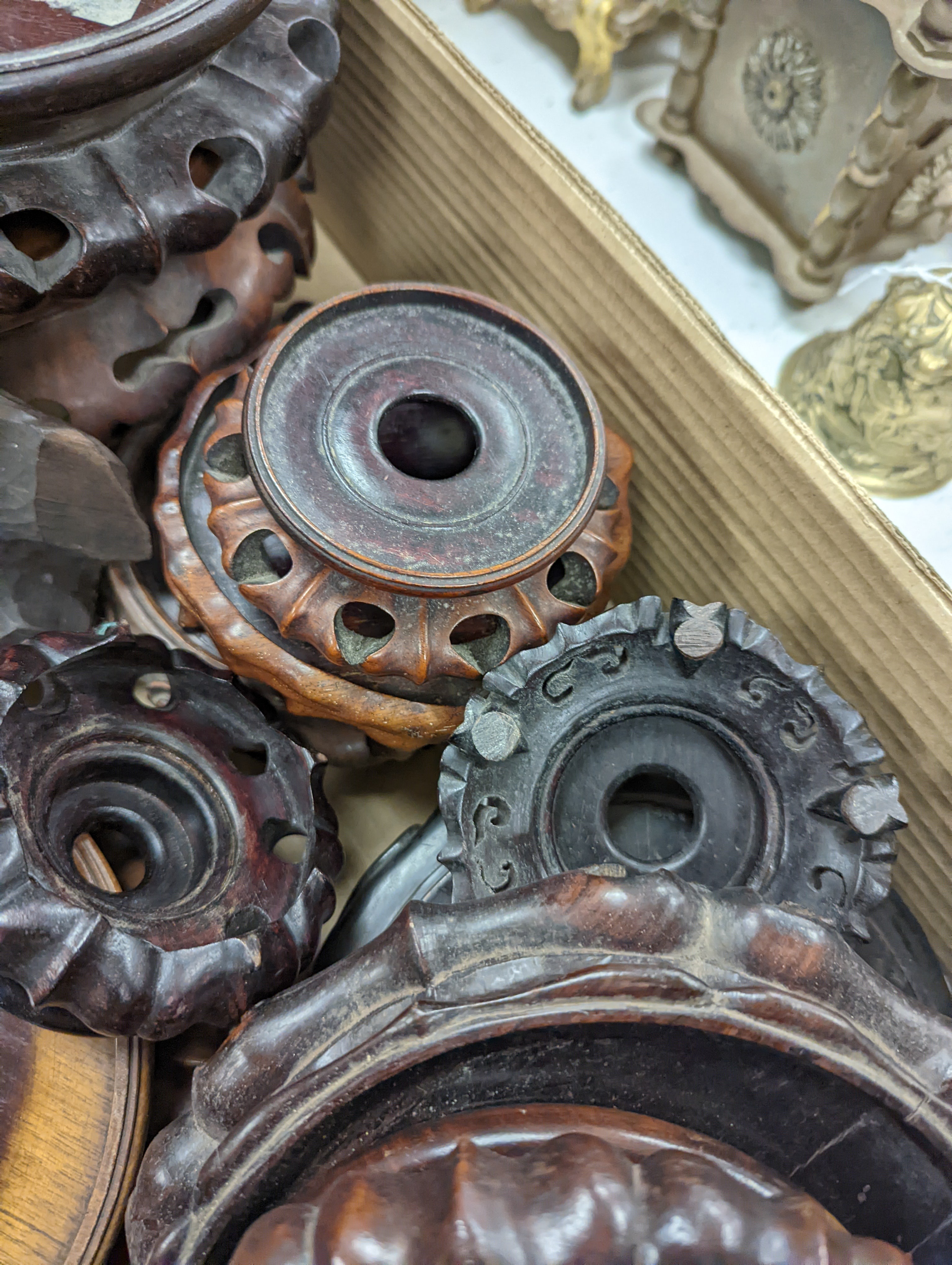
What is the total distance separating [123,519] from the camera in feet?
3.84

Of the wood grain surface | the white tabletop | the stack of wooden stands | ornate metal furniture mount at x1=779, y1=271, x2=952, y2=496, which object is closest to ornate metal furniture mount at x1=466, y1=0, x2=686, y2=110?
the white tabletop

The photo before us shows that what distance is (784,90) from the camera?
4.01 ft

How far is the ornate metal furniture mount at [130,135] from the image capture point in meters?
0.90

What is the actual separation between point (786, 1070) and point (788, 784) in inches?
21.2

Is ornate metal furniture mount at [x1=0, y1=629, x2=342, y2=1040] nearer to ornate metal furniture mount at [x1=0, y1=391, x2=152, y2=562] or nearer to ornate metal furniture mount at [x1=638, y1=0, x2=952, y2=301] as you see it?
ornate metal furniture mount at [x1=0, y1=391, x2=152, y2=562]

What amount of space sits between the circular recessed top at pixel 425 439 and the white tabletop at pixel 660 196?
0.25 meters

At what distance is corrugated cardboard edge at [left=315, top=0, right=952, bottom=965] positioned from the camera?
107cm

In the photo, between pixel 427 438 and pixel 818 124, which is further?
pixel 427 438

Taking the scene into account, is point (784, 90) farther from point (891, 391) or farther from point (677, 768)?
point (677, 768)

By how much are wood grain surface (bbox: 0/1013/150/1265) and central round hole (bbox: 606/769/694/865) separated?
586mm

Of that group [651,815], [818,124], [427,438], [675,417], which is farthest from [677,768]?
[818,124]

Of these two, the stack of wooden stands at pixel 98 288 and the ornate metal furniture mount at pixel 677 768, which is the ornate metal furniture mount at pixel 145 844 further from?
the ornate metal furniture mount at pixel 677 768

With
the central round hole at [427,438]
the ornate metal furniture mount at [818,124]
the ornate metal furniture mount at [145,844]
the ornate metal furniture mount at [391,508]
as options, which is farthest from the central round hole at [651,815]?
the ornate metal furniture mount at [818,124]

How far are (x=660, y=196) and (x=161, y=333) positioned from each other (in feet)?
2.40
